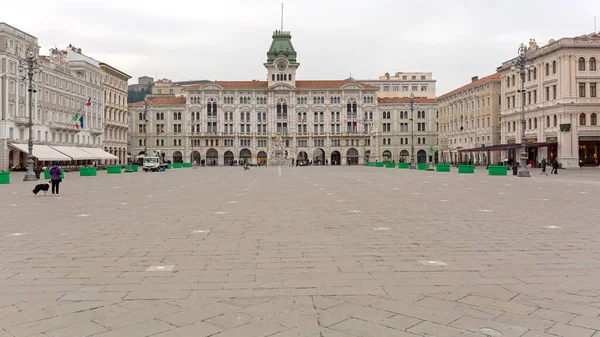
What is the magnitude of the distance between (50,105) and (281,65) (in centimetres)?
5635

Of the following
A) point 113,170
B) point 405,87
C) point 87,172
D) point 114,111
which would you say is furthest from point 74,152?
point 405,87

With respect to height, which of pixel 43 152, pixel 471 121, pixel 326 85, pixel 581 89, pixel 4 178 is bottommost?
pixel 4 178

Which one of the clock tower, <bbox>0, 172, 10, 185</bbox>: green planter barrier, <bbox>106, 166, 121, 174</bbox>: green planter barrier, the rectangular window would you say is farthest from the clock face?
<bbox>0, 172, 10, 185</bbox>: green planter barrier

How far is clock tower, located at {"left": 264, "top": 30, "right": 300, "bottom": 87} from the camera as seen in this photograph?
108m

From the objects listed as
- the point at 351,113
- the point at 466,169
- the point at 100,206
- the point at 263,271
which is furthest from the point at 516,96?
the point at 263,271

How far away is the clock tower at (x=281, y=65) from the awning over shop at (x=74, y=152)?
5225 centimetres

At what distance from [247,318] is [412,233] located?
6132 mm

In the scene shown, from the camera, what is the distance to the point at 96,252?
8.40m

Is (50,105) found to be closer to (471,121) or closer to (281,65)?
(281,65)

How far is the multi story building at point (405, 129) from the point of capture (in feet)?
358

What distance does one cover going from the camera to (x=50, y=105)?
62219 millimetres

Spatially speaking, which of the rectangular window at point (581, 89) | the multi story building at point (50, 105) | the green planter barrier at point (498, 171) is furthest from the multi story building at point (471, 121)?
the multi story building at point (50, 105)

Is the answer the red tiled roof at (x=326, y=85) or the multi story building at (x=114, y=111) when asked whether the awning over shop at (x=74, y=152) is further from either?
the red tiled roof at (x=326, y=85)

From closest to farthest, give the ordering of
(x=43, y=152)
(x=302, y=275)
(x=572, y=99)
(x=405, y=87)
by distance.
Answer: (x=302, y=275) → (x=43, y=152) → (x=572, y=99) → (x=405, y=87)
